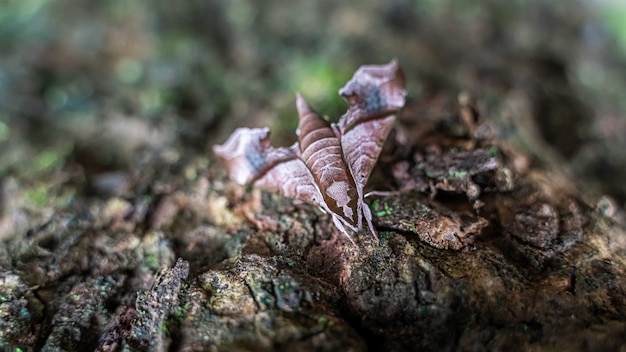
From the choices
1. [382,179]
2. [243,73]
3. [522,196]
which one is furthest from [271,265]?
[243,73]

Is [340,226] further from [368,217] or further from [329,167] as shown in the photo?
[329,167]

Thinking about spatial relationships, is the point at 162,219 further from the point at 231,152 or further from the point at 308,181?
the point at 308,181

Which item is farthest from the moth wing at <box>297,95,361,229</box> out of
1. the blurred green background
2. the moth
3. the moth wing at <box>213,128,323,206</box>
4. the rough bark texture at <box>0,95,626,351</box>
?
the blurred green background

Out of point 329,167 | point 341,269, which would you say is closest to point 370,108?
point 329,167

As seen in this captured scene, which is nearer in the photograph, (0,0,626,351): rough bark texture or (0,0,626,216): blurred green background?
(0,0,626,351): rough bark texture

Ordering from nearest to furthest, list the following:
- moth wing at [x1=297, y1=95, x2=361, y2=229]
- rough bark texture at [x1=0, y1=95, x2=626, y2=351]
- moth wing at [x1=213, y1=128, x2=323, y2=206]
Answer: rough bark texture at [x1=0, y1=95, x2=626, y2=351] < moth wing at [x1=297, y1=95, x2=361, y2=229] < moth wing at [x1=213, y1=128, x2=323, y2=206]

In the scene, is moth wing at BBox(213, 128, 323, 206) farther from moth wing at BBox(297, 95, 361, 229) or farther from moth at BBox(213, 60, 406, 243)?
moth wing at BBox(297, 95, 361, 229)

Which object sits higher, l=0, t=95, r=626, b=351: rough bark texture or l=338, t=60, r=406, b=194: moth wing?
l=338, t=60, r=406, b=194: moth wing

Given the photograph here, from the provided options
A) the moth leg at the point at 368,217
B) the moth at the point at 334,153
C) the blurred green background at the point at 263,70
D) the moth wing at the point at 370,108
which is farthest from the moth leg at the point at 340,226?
the blurred green background at the point at 263,70
